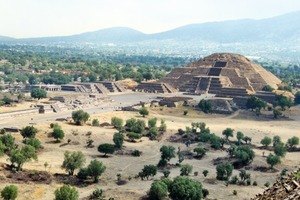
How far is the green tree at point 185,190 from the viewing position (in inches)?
1651

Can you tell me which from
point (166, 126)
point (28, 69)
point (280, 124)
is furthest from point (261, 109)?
point (28, 69)

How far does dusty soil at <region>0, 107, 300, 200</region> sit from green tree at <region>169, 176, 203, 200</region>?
3.87 m

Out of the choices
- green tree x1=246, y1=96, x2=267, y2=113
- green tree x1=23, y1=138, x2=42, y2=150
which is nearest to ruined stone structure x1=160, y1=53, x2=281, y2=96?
green tree x1=246, y1=96, x2=267, y2=113

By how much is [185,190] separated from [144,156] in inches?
879

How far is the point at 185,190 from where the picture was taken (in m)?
42.0

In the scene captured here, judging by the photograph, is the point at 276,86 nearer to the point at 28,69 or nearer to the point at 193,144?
the point at 193,144

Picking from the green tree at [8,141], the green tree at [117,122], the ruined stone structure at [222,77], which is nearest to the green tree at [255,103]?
the ruined stone structure at [222,77]

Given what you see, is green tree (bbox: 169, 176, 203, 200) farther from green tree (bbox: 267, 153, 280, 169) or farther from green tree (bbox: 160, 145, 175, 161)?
green tree (bbox: 267, 153, 280, 169)

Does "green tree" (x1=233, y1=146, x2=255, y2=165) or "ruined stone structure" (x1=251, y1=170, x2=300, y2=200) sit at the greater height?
"ruined stone structure" (x1=251, y1=170, x2=300, y2=200)

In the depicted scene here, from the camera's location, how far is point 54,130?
67.3m

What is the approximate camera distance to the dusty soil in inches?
1855

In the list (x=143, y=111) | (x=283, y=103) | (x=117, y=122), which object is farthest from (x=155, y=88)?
(x=117, y=122)

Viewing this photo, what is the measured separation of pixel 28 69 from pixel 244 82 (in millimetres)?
89589

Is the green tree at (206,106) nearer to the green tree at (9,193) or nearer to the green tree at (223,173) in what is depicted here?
the green tree at (223,173)
